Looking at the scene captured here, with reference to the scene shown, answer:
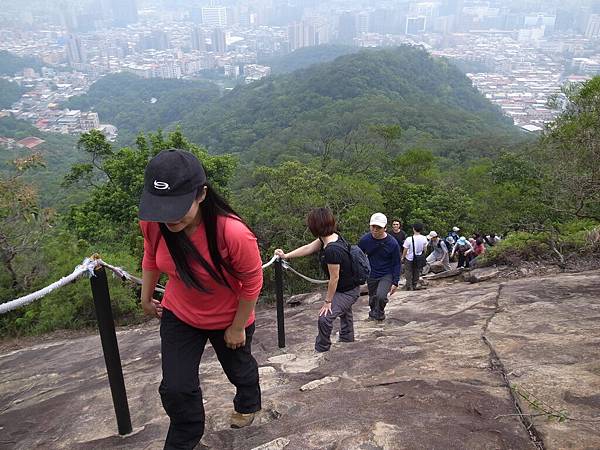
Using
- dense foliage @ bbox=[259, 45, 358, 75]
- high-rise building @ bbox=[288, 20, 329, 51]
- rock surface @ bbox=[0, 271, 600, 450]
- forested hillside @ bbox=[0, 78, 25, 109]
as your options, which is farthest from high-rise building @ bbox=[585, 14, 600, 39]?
rock surface @ bbox=[0, 271, 600, 450]

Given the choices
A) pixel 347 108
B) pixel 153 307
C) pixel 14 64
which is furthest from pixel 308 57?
pixel 153 307

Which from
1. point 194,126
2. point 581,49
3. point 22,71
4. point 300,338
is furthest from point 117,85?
point 581,49

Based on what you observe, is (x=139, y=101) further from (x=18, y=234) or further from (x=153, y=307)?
(x=153, y=307)

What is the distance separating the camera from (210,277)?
6.99ft

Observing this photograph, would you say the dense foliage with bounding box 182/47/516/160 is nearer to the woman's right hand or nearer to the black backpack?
the black backpack

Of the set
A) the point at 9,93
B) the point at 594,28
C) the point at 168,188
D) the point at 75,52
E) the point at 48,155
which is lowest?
the point at 9,93

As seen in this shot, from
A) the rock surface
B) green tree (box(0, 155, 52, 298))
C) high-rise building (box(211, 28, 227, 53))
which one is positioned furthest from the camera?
high-rise building (box(211, 28, 227, 53))

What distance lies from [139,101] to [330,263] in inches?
4661

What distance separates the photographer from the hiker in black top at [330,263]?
→ 11.8 feet

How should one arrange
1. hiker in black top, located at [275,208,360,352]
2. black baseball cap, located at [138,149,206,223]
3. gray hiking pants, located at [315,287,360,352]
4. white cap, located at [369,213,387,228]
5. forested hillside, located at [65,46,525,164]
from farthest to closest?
forested hillside, located at [65,46,525,164] < white cap, located at [369,213,387,228] < gray hiking pants, located at [315,287,360,352] < hiker in black top, located at [275,208,360,352] < black baseball cap, located at [138,149,206,223]

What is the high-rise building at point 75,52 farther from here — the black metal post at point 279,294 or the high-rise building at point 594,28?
the high-rise building at point 594,28

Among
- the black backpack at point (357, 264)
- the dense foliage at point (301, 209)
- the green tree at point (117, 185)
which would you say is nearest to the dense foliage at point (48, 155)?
the green tree at point (117, 185)

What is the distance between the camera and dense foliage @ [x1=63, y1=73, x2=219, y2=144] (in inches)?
3666

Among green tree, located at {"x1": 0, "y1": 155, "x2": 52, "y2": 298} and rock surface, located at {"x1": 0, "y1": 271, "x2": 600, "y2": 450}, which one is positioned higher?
rock surface, located at {"x1": 0, "y1": 271, "x2": 600, "y2": 450}
